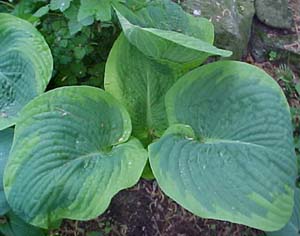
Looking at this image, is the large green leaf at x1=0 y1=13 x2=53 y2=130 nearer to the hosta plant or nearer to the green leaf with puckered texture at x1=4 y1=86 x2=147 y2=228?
the hosta plant

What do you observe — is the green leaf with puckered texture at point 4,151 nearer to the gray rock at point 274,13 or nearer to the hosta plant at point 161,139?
the hosta plant at point 161,139

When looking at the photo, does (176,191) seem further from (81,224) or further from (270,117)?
(81,224)

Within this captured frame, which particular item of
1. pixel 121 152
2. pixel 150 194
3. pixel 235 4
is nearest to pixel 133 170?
pixel 121 152

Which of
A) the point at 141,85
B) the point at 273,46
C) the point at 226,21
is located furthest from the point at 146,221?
the point at 273,46

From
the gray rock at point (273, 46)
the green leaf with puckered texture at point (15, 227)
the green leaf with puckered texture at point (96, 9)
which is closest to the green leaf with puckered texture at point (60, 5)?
the green leaf with puckered texture at point (96, 9)

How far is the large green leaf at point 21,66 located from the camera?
170 cm

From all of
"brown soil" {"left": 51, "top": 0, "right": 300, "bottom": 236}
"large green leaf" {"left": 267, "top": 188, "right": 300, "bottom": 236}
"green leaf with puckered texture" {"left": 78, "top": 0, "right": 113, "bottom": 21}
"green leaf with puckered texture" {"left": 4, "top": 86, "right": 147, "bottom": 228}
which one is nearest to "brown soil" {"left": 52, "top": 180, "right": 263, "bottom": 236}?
"brown soil" {"left": 51, "top": 0, "right": 300, "bottom": 236}

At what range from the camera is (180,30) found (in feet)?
5.98

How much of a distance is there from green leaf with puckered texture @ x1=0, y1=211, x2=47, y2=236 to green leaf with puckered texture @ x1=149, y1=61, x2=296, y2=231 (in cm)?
41

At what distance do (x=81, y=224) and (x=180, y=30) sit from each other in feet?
2.27

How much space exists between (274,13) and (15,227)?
157cm

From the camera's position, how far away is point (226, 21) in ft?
7.64

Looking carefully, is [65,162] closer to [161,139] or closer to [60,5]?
[161,139]

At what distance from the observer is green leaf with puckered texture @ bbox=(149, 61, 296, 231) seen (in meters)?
1.43
